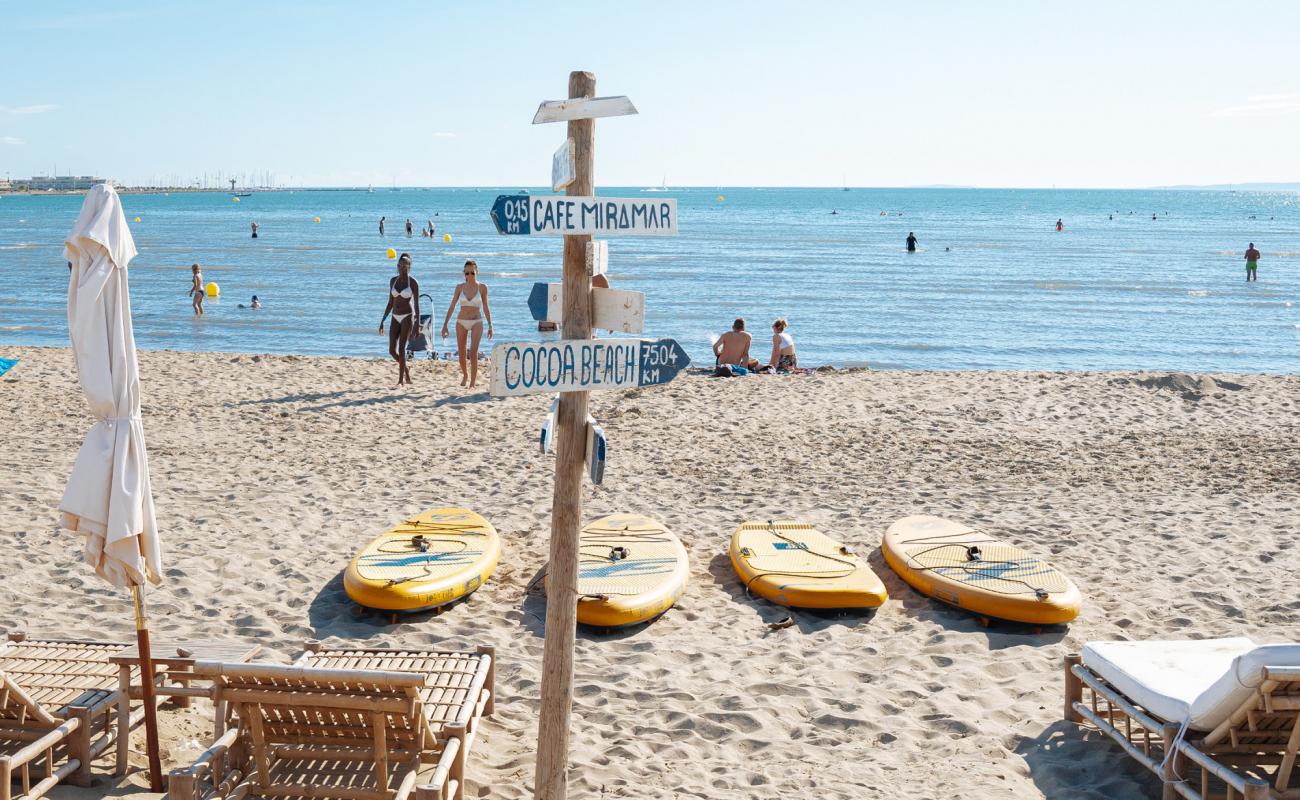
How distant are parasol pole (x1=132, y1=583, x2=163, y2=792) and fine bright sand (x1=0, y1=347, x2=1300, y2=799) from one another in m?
0.16

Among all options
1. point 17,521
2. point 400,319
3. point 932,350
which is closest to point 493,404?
point 400,319

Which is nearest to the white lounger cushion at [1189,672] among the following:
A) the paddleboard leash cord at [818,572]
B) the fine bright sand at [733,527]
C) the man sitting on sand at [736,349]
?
the fine bright sand at [733,527]

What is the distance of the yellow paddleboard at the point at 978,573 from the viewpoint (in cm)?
639

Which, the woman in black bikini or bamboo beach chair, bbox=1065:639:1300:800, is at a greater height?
the woman in black bikini

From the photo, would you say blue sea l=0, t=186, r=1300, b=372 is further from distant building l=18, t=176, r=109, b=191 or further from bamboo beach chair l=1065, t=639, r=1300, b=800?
distant building l=18, t=176, r=109, b=191

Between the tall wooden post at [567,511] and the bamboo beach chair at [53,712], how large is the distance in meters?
1.99

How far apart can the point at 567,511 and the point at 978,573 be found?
13.0 ft

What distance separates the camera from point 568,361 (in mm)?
3543

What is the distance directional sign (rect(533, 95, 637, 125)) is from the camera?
11.5ft

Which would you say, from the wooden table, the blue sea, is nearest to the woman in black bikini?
the blue sea

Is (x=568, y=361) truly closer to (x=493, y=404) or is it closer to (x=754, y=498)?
(x=754, y=498)

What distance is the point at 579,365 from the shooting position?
356 cm

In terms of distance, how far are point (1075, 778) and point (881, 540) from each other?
3.17 metres

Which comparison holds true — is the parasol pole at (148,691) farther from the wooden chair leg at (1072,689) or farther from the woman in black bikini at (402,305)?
the woman in black bikini at (402,305)
